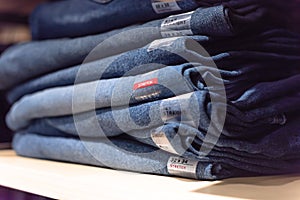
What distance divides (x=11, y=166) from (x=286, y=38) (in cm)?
35

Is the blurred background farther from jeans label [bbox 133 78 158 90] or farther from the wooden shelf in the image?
jeans label [bbox 133 78 158 90]

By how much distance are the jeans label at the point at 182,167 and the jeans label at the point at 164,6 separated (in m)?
0.15

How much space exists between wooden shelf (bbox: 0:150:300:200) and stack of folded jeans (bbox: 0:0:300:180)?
14 mm

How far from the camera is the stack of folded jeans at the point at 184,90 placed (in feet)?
1.24

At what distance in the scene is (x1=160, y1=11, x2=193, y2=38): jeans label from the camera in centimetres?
40

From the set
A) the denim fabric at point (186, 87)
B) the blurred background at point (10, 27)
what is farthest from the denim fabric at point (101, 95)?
the blurred background at point (10, 27)

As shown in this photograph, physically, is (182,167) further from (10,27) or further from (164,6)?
(10,27)

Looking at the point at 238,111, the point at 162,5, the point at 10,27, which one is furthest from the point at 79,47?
the point at 10,27

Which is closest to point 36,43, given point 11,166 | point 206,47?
point 11,166

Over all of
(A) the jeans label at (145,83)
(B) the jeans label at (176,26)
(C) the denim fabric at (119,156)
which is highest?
(B) the jeans label at (176,26)

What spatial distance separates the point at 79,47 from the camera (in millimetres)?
536

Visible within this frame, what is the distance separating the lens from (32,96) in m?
0.61

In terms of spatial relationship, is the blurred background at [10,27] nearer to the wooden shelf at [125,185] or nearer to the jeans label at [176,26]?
the wooden shelf at [125,185]

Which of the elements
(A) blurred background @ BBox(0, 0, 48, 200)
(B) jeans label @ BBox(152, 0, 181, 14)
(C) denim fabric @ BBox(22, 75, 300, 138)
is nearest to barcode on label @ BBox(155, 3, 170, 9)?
(B) jeans label @ BBox(152, 0, 181, 14)
